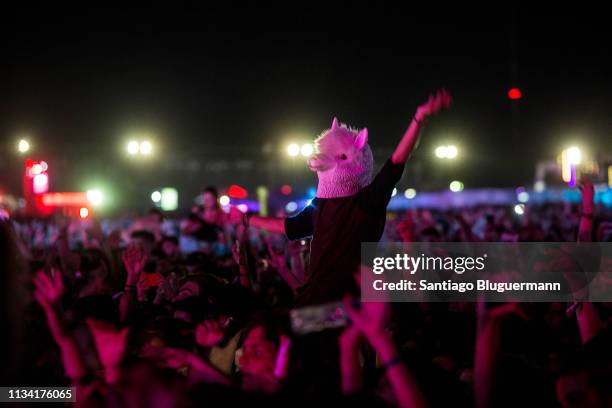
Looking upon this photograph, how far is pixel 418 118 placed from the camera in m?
4.01

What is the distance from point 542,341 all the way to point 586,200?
189 cm

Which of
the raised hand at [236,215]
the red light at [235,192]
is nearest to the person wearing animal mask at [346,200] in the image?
the raised hand at [236,215]

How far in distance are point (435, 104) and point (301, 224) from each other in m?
1.27

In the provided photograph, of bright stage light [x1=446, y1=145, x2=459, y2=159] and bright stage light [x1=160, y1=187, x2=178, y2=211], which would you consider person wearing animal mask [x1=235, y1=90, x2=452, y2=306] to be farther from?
bright stage light [x1=160, y1=187, x2=178, y2=211]

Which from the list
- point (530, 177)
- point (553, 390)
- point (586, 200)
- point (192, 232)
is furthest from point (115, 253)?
point (530, 177)

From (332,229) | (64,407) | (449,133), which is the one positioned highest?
(449,133)

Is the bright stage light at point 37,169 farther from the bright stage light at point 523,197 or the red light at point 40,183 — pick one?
the bright stage light at point 523,197

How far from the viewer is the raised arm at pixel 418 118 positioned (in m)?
3.96

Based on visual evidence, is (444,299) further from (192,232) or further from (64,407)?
(192,232)

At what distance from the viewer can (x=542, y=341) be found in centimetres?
473

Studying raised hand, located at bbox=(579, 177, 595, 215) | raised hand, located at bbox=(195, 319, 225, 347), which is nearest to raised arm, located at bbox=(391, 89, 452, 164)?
raised hand, located at bbox=(195, 319, 225, 347)

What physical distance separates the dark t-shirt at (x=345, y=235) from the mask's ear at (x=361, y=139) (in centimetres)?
31

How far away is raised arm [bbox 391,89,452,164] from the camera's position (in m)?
3.96

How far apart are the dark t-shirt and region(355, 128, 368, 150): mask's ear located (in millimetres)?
310
